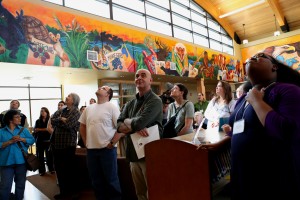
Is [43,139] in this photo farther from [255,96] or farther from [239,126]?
[255,96]

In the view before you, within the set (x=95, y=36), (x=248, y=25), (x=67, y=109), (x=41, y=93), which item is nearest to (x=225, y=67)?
(x=248, y=25)

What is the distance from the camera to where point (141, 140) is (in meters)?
1.93

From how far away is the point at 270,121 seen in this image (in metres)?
0.99

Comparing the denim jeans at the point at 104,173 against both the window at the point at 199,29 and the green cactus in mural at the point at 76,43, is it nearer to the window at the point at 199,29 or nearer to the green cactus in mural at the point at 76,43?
the green cactus in mural at the point at 76,43

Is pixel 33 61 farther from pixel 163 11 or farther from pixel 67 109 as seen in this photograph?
pixel 163 11

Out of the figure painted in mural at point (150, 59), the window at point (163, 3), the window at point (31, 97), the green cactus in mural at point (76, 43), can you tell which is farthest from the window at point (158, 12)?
the window at point (31, 97)

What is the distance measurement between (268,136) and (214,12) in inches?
563

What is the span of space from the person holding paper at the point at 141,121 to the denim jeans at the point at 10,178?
1772mm

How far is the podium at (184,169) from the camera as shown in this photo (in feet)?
4.77

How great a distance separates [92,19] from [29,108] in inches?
171

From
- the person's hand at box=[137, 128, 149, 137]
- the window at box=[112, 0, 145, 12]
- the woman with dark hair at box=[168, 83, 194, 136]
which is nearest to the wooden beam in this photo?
the window at box=[112, 0, 145, 12]

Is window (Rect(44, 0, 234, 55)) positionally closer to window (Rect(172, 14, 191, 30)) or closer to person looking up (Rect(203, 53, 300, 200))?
window (Rect(172, 14, 191, 30))

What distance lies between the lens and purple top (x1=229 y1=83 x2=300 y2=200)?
982 mm

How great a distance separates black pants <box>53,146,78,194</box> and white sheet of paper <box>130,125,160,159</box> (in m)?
1.62
